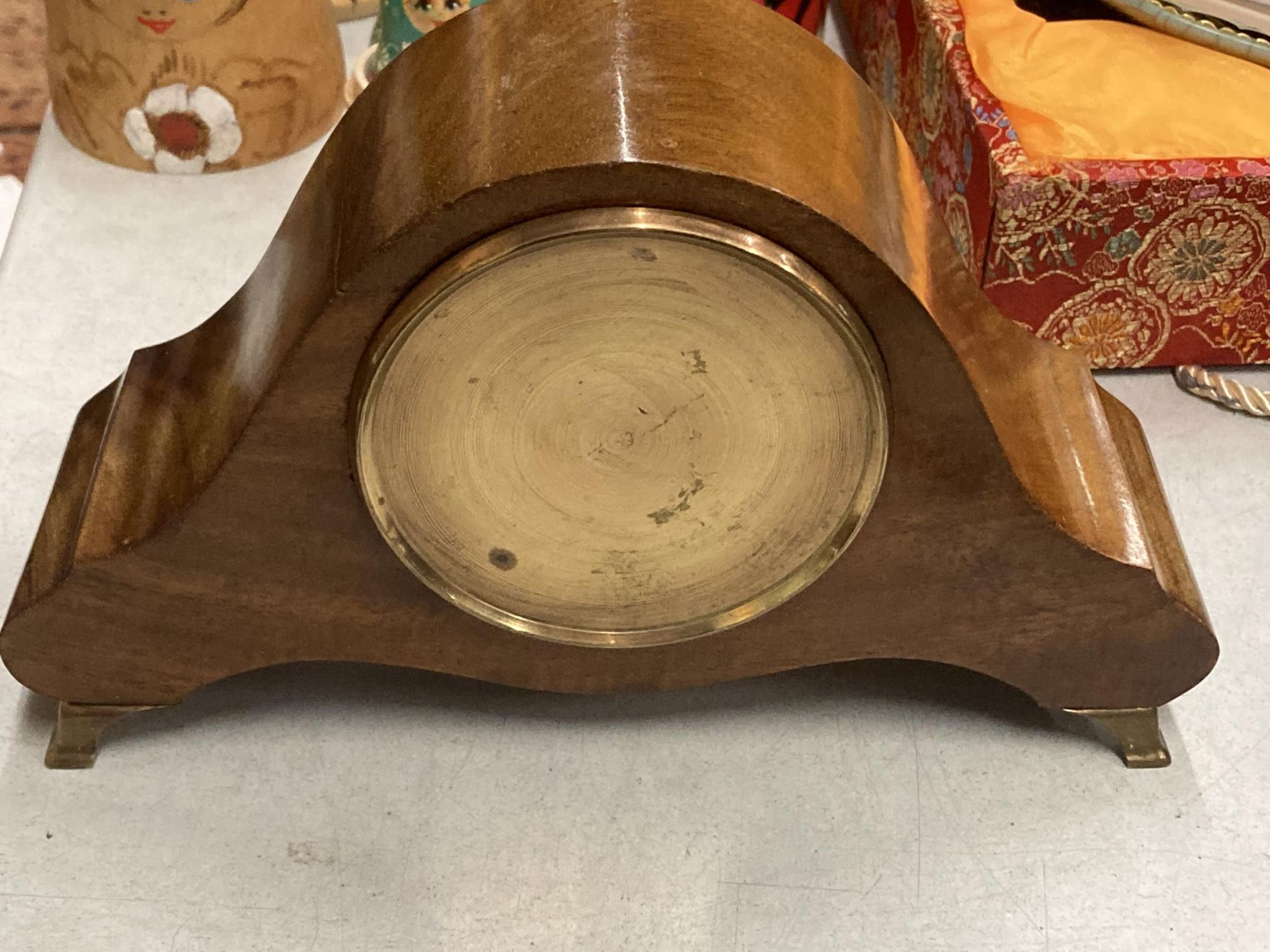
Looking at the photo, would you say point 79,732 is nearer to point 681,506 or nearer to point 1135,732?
point 681,506

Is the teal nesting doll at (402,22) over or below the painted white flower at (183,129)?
over

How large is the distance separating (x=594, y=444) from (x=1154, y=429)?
64 cm

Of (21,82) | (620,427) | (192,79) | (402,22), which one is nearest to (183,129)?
(192,79)

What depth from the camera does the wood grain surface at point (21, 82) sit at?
60.5 inches

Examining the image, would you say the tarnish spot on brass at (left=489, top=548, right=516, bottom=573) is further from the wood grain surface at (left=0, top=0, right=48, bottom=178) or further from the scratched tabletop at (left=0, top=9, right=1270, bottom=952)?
the wood grain surface at (left=0, top=0, right=48, bottom=178)

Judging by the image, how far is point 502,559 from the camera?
80 cm

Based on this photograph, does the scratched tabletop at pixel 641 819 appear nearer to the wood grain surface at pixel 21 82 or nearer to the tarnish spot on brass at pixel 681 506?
the tarnish spot on brass at pixel 681 506

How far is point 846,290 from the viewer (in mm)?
713

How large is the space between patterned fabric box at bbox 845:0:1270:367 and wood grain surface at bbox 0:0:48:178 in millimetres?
962

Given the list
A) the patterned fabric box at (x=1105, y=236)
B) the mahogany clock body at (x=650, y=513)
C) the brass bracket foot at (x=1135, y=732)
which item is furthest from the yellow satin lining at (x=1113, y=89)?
the brass bracket foot at (x=1135, y=732)

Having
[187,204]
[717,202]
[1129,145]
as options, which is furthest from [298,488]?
[1129,145]

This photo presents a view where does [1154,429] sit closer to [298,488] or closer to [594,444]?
[594,444]

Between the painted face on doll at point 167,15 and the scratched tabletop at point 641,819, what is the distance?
50cm

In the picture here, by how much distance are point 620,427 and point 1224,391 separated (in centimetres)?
69
